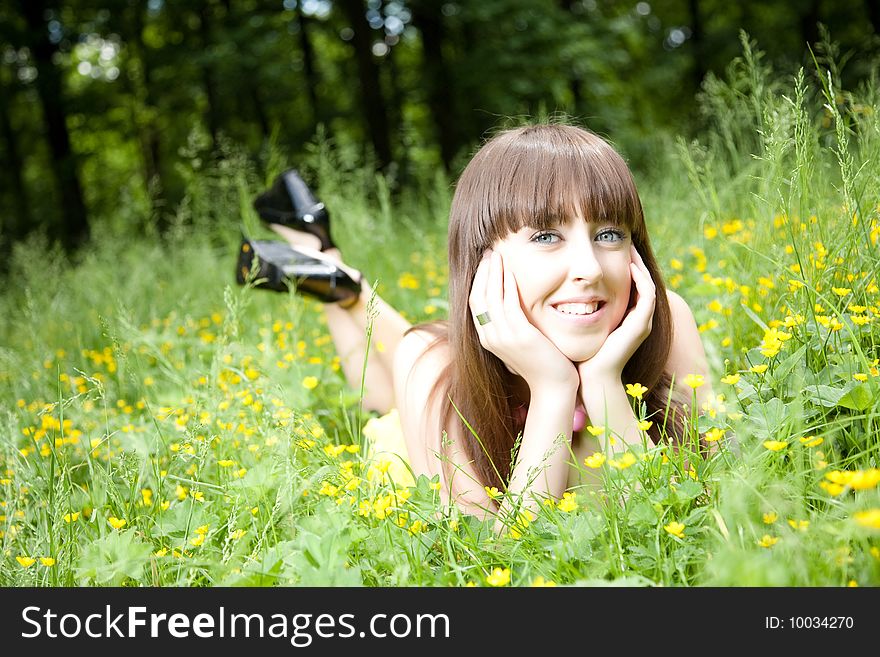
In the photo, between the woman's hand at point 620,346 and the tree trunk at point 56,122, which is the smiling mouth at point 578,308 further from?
the tree trunk at point 56,122

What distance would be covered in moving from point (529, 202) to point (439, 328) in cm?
64

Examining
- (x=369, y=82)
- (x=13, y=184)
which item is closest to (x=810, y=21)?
(x=369, y=82)

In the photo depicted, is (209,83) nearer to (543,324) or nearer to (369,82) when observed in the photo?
(369,82)

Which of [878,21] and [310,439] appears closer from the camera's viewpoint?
[310,439]

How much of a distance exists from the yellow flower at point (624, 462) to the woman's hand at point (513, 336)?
269 mm

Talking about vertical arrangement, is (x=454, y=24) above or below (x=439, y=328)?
above

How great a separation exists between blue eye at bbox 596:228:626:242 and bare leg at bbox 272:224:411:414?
1.02 m

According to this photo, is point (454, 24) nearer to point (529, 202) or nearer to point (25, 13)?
point (25, 13)

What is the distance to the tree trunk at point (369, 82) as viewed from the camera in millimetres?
8328

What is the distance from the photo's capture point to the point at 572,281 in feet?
5.02

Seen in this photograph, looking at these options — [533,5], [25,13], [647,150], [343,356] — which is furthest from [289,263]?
[25,13]

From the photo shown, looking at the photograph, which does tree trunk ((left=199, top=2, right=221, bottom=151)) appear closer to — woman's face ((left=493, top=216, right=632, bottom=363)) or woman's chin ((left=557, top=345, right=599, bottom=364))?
woman's face ((left=493, top=216, right=632, bottom=363))

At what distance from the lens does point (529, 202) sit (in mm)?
1578
